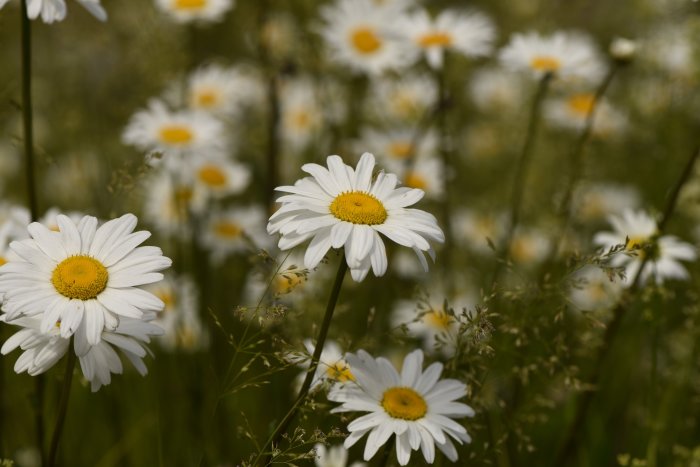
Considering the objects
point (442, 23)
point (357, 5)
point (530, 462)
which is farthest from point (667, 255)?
point (357, 5)

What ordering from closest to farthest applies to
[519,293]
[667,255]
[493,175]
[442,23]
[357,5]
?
[519,293] → [667,255] → [442,23] → [357,5] → [493,175]

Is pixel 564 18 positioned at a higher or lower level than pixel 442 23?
higher

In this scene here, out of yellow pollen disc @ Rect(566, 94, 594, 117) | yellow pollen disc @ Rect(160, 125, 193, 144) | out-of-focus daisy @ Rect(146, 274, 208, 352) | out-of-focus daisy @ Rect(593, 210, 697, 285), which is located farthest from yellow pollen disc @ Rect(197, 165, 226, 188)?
yellow pollen disc @ Rect(566, 94, 594, 117)

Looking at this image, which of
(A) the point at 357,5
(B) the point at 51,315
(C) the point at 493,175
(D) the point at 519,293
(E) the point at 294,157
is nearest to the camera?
(B) the point at 51,315

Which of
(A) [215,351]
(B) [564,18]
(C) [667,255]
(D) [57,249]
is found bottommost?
(A) [215,351]

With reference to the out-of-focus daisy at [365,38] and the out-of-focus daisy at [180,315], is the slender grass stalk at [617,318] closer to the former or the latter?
the out-of-focus daisy at [180,315]

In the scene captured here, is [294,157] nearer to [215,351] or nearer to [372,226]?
[215,351]

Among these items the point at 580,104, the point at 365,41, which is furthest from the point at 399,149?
the point at 580,104
